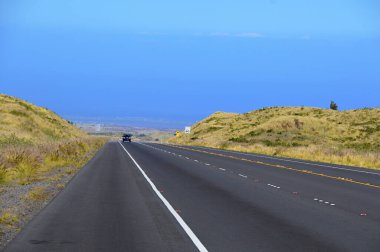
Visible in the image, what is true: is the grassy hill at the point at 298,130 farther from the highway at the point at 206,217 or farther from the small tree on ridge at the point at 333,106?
the highway at the point at 206,217

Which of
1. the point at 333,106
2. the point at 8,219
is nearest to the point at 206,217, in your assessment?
the point at 8,219

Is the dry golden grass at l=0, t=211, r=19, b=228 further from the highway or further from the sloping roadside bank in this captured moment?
the highway

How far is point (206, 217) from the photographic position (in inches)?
530

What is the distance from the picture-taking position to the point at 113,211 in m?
14.4

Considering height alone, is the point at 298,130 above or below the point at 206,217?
above

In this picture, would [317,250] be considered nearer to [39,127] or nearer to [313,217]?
[313,217]

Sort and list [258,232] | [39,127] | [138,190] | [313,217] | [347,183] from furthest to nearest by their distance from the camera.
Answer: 1. [39,127]
2. [347,183]
3. [138,190]
4. [313,217]
5. [258,232]

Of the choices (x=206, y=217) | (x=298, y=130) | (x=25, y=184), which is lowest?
(x=206, y=217)

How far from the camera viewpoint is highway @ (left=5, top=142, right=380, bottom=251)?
10.3 meters

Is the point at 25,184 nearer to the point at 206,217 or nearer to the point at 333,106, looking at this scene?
the point at 206,217

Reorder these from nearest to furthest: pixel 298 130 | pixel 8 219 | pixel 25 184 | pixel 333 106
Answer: pixel 8 219 < pixel 25 184 < pixel 298 130 < pixel 333 106

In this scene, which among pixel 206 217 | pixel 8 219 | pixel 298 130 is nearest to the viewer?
pixel 8 219

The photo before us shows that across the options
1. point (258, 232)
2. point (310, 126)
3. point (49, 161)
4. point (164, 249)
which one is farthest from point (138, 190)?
point (310, 126)

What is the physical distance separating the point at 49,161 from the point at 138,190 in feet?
44.7
